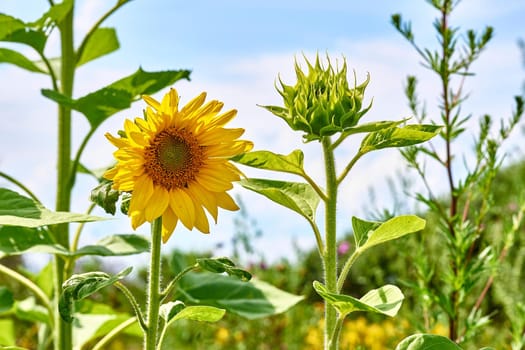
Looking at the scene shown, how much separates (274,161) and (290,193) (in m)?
0.10

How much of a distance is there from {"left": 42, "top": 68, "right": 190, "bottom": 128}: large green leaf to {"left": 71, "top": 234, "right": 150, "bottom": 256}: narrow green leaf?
0.21 m

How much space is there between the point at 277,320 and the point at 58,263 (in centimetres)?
132

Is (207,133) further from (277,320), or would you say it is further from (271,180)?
(277,320)

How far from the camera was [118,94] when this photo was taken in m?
1.23

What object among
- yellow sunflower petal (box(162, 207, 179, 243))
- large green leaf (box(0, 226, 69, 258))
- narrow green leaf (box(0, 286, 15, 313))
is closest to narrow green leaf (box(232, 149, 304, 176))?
yellow sunflower petal (box(162, 207, 179, 243))

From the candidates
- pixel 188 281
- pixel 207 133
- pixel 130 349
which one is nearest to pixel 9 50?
pixel 188 281

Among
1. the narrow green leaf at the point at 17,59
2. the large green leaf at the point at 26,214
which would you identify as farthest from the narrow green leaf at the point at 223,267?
the narrow green leaf at the point at 17,59

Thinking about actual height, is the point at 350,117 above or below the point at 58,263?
above

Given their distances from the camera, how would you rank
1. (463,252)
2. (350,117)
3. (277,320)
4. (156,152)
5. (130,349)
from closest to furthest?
(350,117), (156,152), (463,252), (277,320), (130,349)

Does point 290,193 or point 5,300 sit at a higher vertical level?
point 290,193

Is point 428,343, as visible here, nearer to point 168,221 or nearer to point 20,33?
point 168,221

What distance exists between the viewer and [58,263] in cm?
136

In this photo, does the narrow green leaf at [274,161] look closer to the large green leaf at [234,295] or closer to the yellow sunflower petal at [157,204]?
the yellow sunflower petal at [157,204]

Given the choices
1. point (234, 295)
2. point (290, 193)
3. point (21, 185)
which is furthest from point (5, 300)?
point (290, 193)
